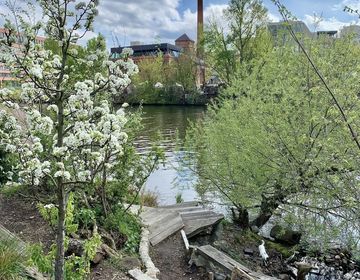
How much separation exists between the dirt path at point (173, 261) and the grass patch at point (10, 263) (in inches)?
74.9

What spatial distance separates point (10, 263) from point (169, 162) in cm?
528

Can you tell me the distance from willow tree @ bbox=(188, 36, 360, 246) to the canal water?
539 mm

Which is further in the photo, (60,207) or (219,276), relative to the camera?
(219,276)

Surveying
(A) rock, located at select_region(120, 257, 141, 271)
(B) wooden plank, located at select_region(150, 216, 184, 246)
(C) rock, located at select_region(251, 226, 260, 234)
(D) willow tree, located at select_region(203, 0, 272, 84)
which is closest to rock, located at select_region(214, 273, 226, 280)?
(B) wooden plank, located at select_region(150, 216, 184, 246)

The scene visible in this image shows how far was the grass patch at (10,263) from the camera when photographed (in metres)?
3.15

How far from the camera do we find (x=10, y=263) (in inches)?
128

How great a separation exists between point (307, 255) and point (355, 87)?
3187 mm

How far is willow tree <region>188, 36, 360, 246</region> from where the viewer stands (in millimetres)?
5812

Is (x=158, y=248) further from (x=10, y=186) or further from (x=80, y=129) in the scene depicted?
(x=80, y=129)

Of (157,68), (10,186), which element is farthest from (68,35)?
(157,68)

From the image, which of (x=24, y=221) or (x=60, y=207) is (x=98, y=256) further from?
(x=60, y=207)

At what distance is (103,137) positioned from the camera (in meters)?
2.58

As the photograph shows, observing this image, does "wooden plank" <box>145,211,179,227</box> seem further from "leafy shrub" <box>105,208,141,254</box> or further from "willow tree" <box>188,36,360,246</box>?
"willow tree" <box>188,36,360,246</box>

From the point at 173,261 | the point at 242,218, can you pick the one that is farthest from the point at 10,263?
the point at 242,218
